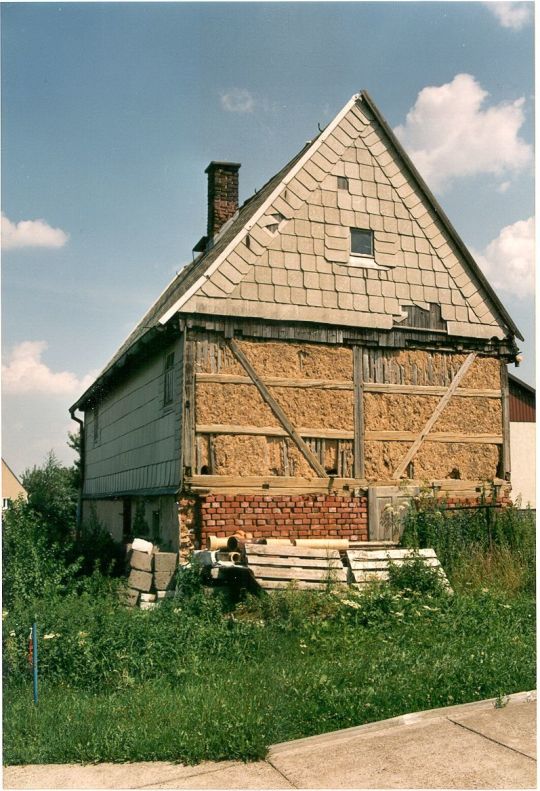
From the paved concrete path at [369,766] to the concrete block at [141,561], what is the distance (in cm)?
651

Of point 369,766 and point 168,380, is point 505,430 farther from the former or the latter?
point 369,766

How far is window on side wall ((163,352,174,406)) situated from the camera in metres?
14.0

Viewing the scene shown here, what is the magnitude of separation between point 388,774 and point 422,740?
0.68m

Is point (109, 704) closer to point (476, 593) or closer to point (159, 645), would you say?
point (159, 645)

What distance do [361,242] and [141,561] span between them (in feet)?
23.2

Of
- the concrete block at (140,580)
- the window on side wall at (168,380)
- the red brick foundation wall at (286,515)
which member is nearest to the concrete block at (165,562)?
the concrete block at (140,580)

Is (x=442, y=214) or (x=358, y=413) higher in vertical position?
(x=442, y=214)

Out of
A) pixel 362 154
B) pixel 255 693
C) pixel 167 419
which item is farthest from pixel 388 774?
pixel 362 154

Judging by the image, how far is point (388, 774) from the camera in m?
5.39

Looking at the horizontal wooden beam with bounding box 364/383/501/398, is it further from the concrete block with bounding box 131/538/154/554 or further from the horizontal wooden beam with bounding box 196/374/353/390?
the concrete block with bounding box 131/538/154/554

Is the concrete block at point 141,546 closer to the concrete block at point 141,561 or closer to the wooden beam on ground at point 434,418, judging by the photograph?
the concrete block at point 141,561

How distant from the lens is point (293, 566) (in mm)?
11219

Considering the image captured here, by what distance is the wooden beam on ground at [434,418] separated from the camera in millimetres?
14289

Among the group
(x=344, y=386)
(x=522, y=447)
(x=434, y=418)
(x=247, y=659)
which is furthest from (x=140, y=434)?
(x=522, y=447)
